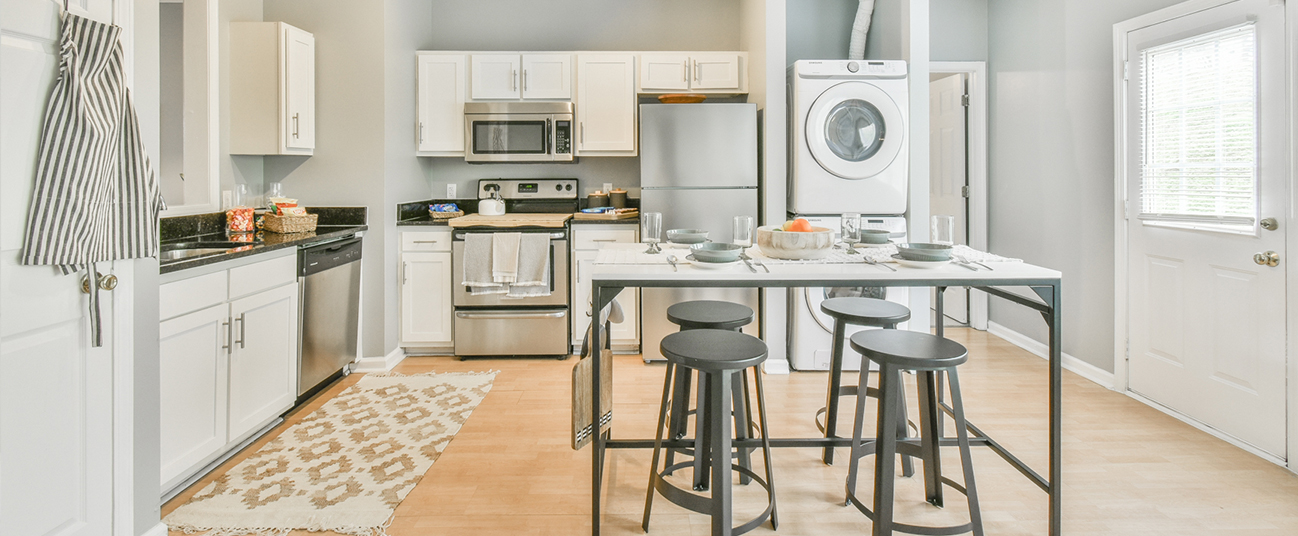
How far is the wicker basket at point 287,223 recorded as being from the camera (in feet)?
11.0

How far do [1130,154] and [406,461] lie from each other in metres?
3.68

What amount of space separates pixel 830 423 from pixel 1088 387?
195cm

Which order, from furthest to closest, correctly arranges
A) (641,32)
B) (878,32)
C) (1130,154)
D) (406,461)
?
(641,32), (878,32), (1130,154), (406,461)

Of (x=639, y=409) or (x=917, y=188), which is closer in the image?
(x=639, y=409)

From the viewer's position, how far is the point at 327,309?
3387 millimetres

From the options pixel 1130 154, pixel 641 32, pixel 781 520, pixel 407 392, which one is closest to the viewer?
pixel 781 520

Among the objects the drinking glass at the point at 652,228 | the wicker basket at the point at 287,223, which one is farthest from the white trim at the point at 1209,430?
the wicker basket at the point at 287,223

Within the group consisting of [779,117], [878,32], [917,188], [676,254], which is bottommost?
[676,254]

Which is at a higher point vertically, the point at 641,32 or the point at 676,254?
the point at 641,32

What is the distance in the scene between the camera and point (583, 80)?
4410mm

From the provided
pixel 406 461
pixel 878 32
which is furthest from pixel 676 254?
pixel 878 32

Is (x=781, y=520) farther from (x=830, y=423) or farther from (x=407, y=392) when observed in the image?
(x=407, y=392)

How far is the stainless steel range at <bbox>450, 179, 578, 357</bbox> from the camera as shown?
413cm

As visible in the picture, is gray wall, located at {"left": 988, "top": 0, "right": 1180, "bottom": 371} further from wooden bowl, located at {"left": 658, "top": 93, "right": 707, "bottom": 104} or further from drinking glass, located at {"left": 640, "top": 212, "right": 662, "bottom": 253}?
drinking glass, located at {"left": 640, "top": 212, "right": 662, "bottom": 253}
